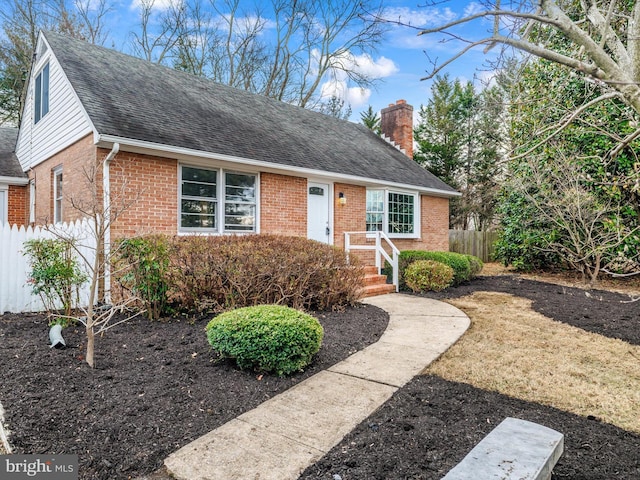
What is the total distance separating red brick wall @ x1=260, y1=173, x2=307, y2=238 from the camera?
9414 mm

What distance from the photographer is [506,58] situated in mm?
4316

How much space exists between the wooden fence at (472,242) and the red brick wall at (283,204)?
9.61 metres

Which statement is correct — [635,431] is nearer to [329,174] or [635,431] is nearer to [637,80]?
[637,80]

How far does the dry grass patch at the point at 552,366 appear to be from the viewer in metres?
3.33

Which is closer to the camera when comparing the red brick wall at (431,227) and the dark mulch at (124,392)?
the dark mulch at (124,392)

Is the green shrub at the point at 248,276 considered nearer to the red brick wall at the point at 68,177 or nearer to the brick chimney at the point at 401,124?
the red brick wall at the point at 68,177

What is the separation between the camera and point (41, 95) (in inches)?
399

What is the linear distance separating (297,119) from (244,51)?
35.1ft

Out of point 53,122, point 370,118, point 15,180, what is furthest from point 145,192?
point 370,118

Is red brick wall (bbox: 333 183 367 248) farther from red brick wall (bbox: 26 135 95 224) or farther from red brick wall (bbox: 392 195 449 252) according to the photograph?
red brick wall (bbox: 26 135 95 224)

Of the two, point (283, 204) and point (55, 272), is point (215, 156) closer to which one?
point (283, 204)

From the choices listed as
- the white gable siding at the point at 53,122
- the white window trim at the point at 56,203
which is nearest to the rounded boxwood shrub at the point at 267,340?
the white gable siding at the point at 53,122

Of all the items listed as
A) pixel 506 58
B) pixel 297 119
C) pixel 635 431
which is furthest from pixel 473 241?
pixel 635 431

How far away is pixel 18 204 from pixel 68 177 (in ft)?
12.5
